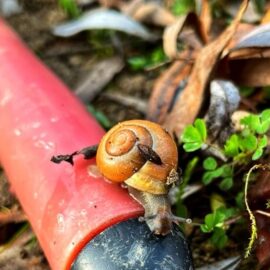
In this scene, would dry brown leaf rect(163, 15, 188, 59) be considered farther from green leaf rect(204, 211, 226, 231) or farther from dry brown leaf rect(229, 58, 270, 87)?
green leaf rect(204, 211, 226, 231)

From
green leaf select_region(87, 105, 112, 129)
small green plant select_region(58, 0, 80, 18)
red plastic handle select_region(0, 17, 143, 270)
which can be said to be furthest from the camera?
small green plant select_region(58, 0, 80, 18)

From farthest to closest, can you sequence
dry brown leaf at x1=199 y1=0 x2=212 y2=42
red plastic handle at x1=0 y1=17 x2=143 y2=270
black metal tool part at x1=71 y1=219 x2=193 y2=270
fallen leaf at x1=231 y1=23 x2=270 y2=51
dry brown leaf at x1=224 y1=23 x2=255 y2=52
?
dry brown leaf at x1=199 y1=0 x2=212 y2=42
dry brown leaf at x1=224 y1=23 x2=255 y2=52
fallen leaf at x1=231 y1=23 x2=270 y2=51
red plastic handle at x1=0 y1=17 x2=143 y2=270
black metal tool part at x1=71 y1=219 x2=193 y2=270

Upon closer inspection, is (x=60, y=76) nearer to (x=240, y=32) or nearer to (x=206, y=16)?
(x=206, y=16)

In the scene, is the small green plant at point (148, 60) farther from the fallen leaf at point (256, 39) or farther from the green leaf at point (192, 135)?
the green leaf at point (192, 135)

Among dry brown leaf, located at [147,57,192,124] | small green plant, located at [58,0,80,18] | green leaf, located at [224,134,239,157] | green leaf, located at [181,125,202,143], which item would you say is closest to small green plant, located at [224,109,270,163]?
green leaf, located at [224,134,239,157]

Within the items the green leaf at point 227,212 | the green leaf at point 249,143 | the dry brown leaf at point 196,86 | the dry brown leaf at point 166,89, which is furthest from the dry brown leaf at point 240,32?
the green leaf at point 227,212

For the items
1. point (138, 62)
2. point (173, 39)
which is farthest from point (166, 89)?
point (138, 62)

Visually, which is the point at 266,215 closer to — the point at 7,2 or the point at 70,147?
the point at 70,147
